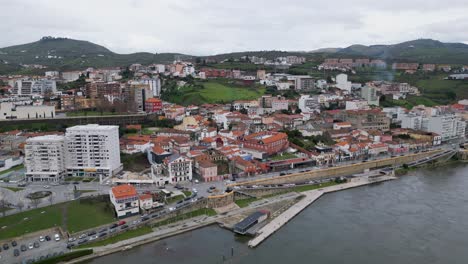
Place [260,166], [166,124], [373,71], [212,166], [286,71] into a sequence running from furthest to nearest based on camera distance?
[373,71]
[286,71]
[166,124]
[260,166]
[212,166]

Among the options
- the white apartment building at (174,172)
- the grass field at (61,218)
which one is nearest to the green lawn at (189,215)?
the grass field at (61,218)

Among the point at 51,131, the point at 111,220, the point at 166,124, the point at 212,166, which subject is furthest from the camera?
the point at 166,124

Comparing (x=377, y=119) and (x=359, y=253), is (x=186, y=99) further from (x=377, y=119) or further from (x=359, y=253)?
(x=359, y=253)

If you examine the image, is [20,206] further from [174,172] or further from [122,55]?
[122,55]

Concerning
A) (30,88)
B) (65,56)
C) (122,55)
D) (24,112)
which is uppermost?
(122,55)

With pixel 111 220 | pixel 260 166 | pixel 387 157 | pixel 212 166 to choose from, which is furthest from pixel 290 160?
pixel 111 220

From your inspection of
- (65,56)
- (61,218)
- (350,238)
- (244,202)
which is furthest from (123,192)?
(65,56)

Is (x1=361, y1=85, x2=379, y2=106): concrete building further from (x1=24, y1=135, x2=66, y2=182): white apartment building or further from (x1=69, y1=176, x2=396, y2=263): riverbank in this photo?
(x1=24, y1=135, x2=66, y2=182): white apartment building
